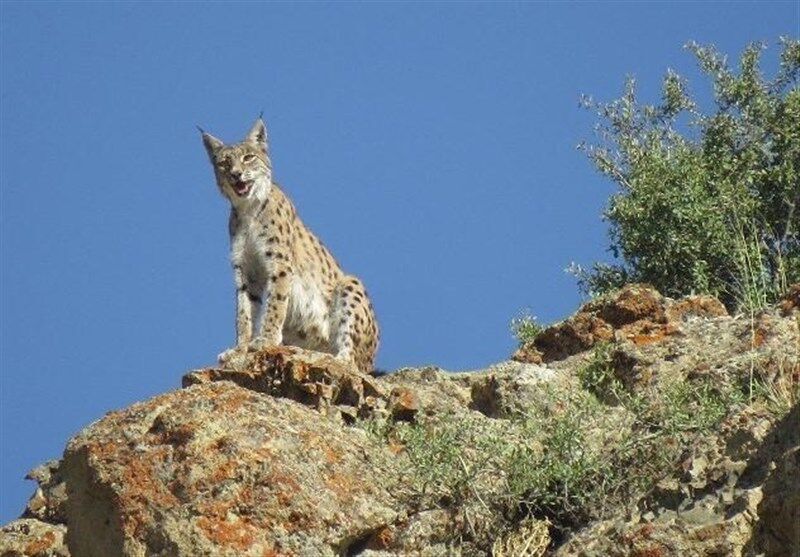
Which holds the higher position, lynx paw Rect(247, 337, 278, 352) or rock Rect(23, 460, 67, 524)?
lynx paw Rect(247, 337, 278, 352)

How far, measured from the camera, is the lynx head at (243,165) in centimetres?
2270

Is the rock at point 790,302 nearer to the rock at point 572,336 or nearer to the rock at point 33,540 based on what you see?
the rock at point 572,336

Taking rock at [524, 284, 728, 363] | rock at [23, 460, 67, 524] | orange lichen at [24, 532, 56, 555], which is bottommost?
orange lichen at [24, 532, 56, 555]

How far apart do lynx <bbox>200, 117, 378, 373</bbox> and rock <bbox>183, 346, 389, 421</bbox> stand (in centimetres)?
550

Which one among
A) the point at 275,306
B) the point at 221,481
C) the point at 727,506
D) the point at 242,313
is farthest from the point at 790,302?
the point at 242,313

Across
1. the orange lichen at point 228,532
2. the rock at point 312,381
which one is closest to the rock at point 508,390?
the rock at point 312,381

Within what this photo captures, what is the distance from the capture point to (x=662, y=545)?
1136 centimetres

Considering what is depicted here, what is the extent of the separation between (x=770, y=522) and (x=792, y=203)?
13.3 metres

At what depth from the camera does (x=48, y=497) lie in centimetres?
1502

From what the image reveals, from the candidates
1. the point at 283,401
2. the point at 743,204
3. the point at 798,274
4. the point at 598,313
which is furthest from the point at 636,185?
the point at 283,401

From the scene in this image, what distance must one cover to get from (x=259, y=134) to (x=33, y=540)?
971cm

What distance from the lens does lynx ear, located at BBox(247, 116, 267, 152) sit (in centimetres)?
2327

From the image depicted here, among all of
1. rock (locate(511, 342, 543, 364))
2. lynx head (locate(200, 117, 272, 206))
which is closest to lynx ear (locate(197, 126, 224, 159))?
lynx head (locate(200, 117, 272, 206))

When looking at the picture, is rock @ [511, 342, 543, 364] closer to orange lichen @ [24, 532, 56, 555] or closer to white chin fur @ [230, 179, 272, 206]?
orange lichen @ [24, 532, 56, 555]
